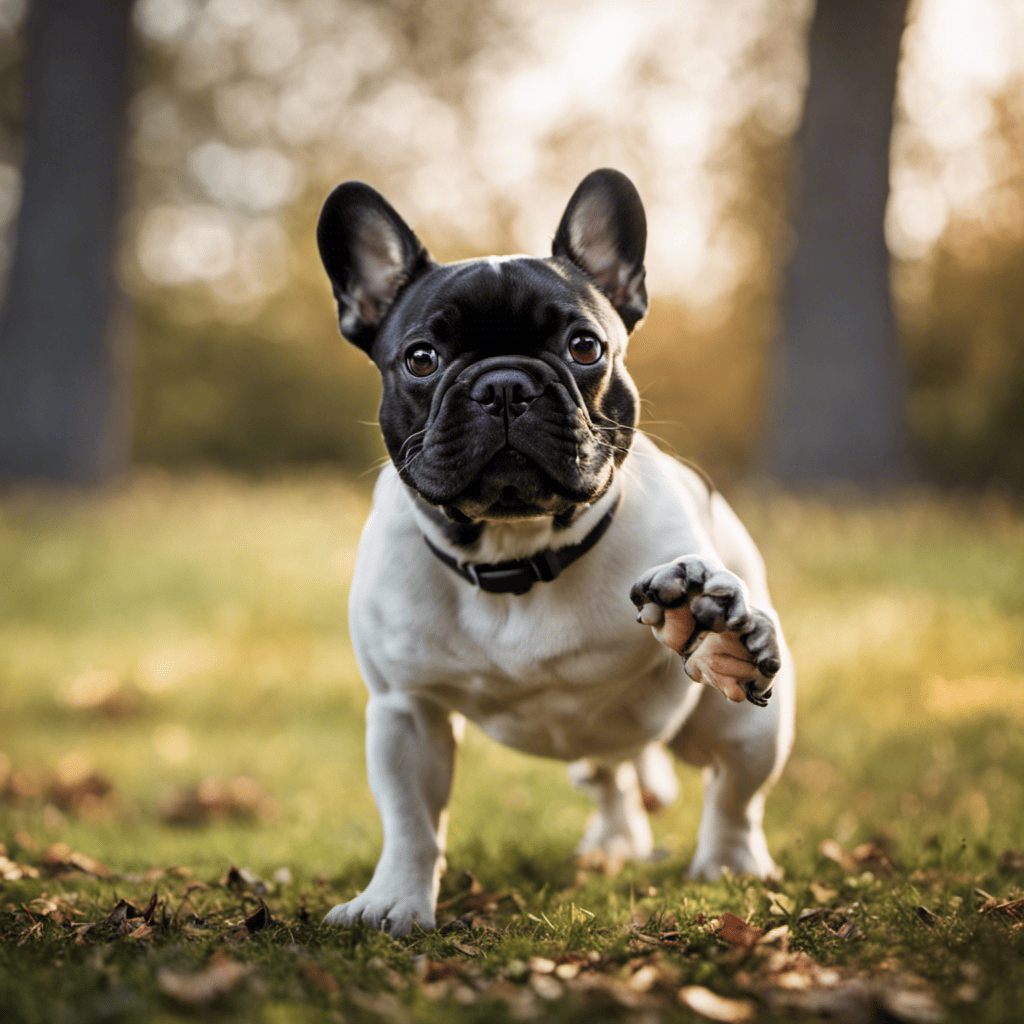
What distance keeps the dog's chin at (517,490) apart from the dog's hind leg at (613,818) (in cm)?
146

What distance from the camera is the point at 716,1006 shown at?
1969 mm

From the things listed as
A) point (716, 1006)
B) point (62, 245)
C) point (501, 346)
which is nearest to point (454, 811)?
point (501, 346)

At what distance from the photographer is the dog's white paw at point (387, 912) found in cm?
278

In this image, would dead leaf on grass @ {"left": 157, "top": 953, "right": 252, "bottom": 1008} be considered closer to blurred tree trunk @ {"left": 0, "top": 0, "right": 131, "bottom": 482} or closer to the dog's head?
the dog's head

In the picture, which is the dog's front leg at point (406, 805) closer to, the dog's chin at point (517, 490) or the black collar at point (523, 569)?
the black collar at point (523, 569)

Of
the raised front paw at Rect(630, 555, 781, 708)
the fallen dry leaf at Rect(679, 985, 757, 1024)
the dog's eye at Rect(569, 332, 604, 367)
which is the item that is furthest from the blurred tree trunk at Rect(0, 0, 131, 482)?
the fallen dry leaf at Rect(679, 985, 757, 1024)

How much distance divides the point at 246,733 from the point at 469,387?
4150mm

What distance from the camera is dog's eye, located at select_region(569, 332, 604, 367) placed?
2.97 metres

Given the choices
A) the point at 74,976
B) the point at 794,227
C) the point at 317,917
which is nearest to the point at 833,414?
the point at 794,227

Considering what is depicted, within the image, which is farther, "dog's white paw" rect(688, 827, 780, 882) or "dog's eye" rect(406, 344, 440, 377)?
"dog's white paw" rect(688, 827, 780, 882)

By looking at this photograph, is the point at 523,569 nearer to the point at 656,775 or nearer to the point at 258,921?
the point at 258,921

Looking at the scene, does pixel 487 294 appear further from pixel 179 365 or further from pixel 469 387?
pixel 179 365

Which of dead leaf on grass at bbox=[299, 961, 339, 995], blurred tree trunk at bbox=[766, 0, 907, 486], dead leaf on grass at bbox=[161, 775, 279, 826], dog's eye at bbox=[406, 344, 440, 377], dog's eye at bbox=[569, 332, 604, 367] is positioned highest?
blurred tree trunk at bbox=[766, 0, 907, 486]

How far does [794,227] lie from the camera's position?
12.1 meters
